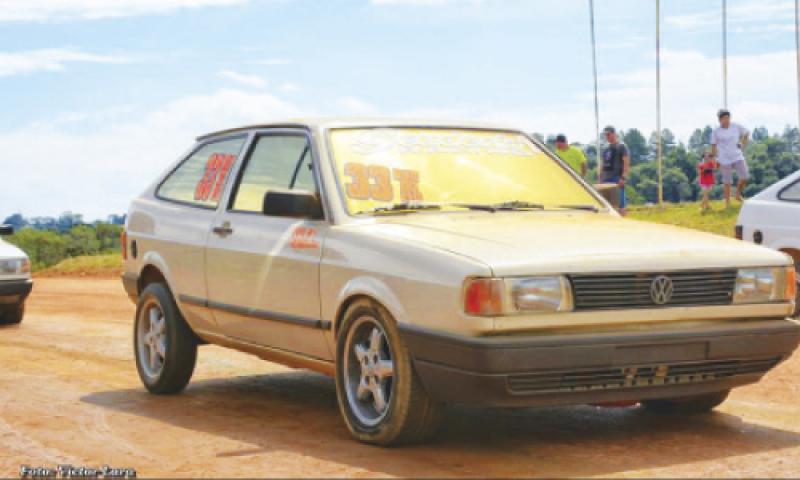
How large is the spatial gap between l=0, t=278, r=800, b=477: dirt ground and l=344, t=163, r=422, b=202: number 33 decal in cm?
126

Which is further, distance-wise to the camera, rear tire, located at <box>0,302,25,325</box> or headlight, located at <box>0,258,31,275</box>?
rear tire, located at <box>0,302,25,325</box>

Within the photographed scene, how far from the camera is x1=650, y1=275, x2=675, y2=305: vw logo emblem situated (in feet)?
20.3

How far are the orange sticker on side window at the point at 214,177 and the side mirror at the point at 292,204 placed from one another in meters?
1.40

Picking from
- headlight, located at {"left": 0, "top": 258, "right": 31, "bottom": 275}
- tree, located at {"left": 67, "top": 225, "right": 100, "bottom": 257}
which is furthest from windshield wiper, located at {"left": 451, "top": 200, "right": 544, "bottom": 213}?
tree, located at {"left": 67, "top": 225, "right": 100, "bottom": 257}

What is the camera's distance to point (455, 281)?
5.94 metres

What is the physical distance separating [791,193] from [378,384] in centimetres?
711

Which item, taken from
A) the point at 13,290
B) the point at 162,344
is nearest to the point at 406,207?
the point at 162,344

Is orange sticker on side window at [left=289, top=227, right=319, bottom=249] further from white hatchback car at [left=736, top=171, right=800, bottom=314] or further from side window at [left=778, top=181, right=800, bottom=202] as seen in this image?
side window at [left=778, top=181, right=800, bottom=202]

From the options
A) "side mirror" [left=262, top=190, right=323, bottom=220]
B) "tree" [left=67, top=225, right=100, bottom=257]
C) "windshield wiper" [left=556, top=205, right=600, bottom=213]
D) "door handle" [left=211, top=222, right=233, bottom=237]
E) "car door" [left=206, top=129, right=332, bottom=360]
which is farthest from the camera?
"tree" [left=67, top=225, right=100, bottom=257]

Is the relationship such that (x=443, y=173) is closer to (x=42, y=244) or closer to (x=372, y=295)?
(x=372, y=295)

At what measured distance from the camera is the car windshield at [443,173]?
23.5ft

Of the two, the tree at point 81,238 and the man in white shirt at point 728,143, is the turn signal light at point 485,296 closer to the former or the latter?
the man in white shirt at point 728,143

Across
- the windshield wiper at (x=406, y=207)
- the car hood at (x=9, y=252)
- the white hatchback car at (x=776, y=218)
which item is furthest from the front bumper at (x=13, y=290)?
the windshield wiper at (x=406, y=207)

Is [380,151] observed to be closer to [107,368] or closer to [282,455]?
[282,455]
